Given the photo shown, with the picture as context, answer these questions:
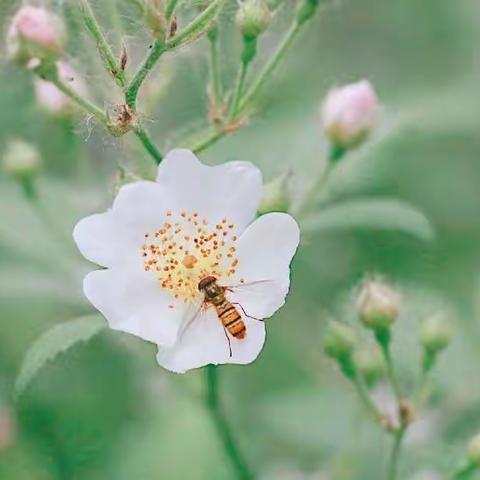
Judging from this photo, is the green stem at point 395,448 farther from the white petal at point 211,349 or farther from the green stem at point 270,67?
the green stem at point 270,67

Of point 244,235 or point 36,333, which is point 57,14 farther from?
point 36,333

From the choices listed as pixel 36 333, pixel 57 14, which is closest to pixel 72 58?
pixel 57 14

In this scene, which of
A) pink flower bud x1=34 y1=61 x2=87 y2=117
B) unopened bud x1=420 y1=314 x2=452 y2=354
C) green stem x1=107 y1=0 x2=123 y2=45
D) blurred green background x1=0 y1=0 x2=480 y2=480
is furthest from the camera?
blurred green background x1=0 y1=0 x2=480 y2=480

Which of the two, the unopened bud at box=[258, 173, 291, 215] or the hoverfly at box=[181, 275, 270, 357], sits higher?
the unopened bud at box=[258, 173, 291, 215]

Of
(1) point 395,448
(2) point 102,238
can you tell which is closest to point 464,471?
(1) point 395,448

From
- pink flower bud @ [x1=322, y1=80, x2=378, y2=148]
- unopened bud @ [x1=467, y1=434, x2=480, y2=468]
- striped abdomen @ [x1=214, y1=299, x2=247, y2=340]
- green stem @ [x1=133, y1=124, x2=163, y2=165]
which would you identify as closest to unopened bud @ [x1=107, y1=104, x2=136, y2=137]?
green stem @ [x1=133, y1=124, x2=163, y2=165]

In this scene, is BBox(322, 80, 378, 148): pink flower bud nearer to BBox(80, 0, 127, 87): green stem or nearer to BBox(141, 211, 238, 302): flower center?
BBox(141, 211, 238, 302): flower center
